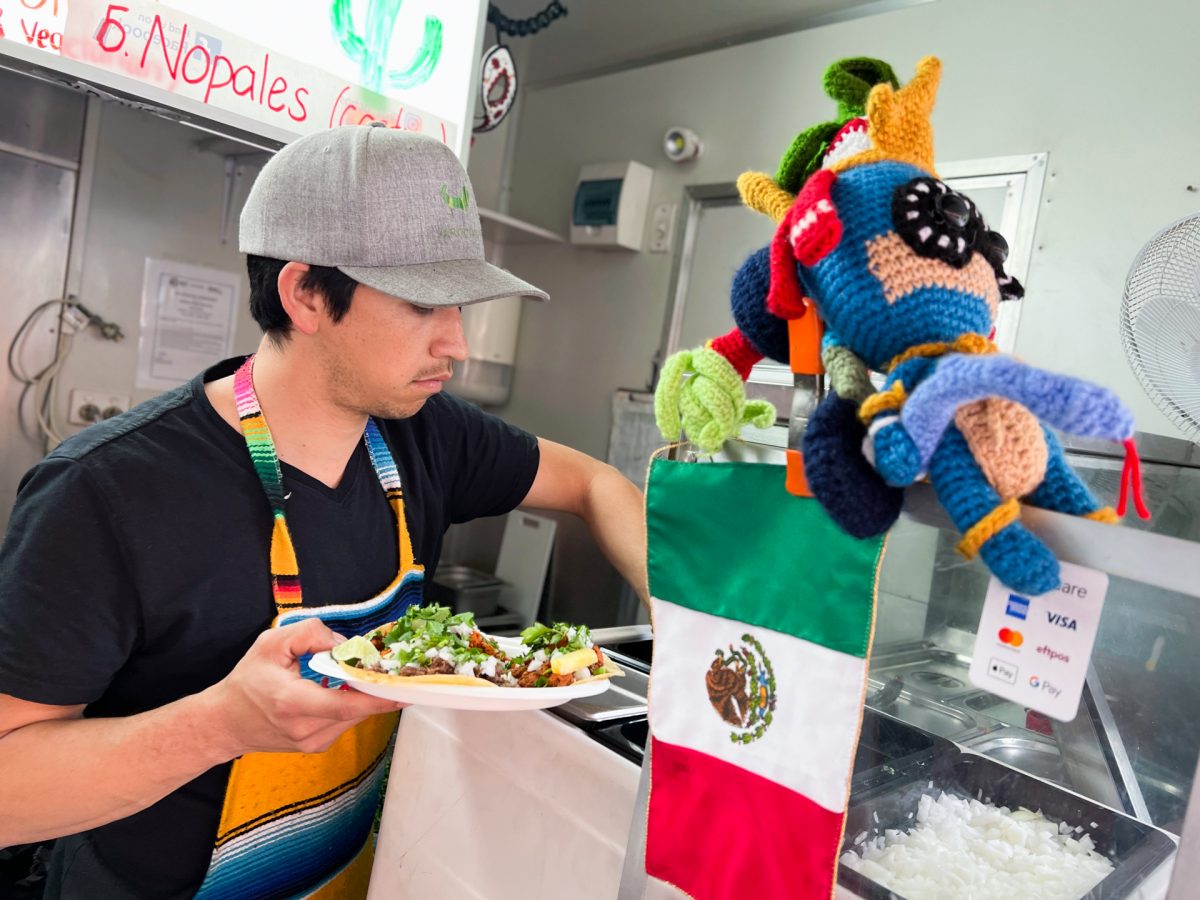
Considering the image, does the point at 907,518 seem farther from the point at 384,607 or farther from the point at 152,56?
the point at 152,56

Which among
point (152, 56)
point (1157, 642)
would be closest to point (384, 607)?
point (1157, 642)

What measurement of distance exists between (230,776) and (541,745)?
18.1 inches

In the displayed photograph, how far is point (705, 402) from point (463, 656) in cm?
51

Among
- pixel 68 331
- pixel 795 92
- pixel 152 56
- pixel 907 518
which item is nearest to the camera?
pixel 907 518

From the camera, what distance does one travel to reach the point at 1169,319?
1.07m

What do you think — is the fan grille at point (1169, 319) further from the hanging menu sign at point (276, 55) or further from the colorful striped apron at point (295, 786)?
the hanging menu sign at point (276, 55)

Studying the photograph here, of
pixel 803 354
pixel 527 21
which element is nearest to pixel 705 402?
pixel 803 354

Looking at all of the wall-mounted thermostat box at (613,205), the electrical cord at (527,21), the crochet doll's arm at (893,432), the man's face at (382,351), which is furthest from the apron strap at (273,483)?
the electrical cord at (527,21)

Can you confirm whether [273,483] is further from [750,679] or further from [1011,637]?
[1011,637]

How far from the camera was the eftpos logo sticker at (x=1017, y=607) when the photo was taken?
62cm

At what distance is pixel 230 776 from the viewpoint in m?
1.22

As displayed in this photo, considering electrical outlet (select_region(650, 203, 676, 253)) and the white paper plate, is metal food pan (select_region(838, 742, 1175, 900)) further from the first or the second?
electrical outlet (select_region(650, 203, 676, 253))

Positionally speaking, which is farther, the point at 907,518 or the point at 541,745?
the point at 541,745

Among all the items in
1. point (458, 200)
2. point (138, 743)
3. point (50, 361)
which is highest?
point (458, 200)
